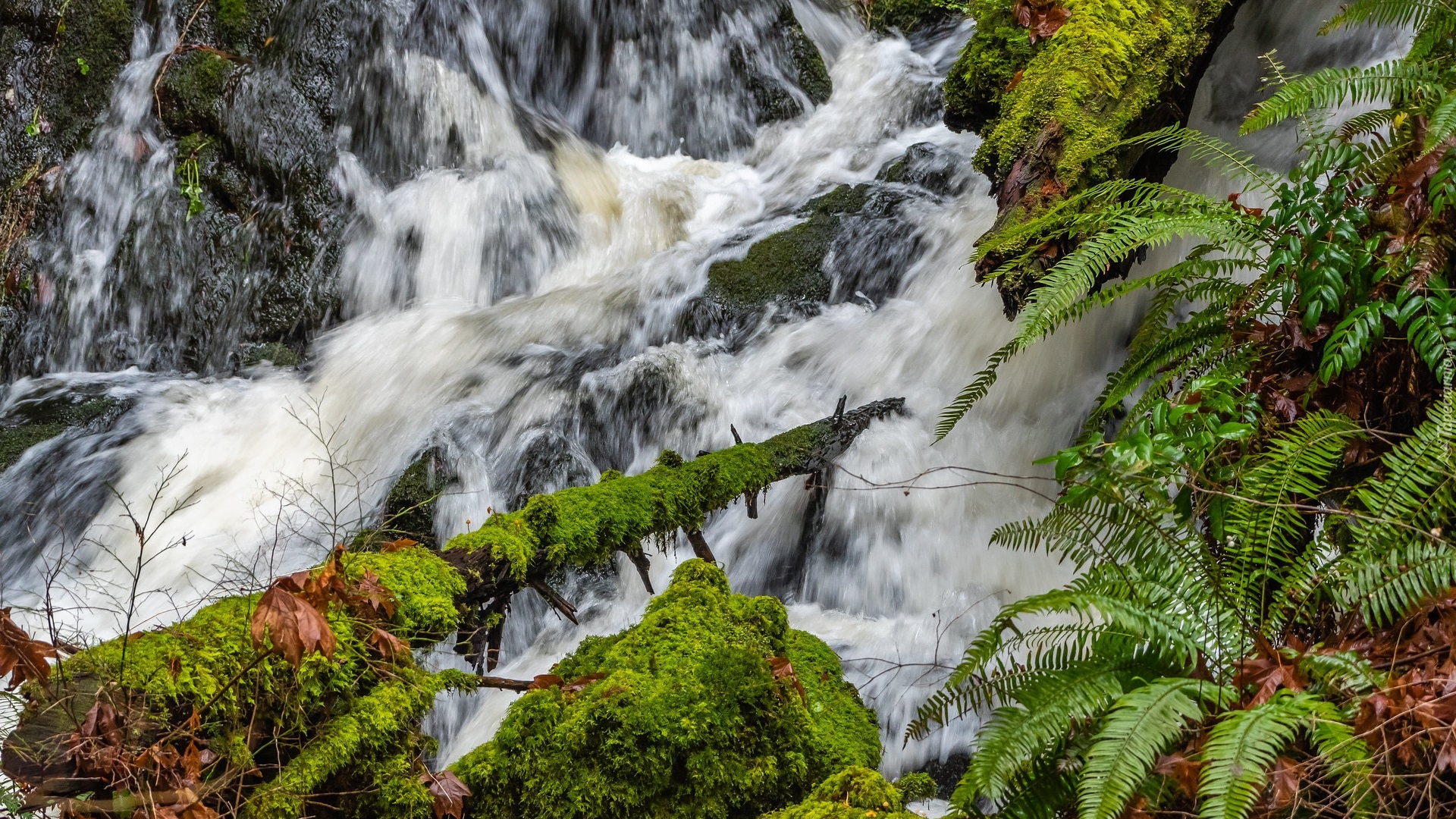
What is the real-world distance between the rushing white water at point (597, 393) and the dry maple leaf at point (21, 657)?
1.99 metres

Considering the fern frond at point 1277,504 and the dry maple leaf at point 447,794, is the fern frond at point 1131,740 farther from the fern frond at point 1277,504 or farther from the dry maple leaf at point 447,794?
the dry maple leaf at point 447,794

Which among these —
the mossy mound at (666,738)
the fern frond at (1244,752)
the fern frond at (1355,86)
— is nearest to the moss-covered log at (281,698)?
the mossy mound at (666,738)

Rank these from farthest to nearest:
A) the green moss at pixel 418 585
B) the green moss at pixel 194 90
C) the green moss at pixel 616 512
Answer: the green moss at pixel 194 90
the green moss at pixel 616 512
the green moss at pixel 418 585

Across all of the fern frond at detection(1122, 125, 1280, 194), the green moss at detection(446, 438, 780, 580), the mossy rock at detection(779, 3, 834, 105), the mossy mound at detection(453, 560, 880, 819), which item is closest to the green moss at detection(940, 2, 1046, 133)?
the fern frond at detection(1122, 125, 1280, 194)

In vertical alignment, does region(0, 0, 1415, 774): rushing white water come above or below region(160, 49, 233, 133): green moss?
below

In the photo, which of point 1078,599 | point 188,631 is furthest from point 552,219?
point 1078,599

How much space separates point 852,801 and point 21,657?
199cm

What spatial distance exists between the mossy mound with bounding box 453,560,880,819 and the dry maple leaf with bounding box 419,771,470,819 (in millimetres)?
84

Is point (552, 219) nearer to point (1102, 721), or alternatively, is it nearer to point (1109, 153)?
point (1109, 153)

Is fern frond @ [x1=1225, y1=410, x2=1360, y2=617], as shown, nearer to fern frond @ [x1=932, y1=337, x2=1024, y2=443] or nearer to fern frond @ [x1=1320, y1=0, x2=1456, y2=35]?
fern frond @ [x1=932, y1=337, x2=1024, y2=443]

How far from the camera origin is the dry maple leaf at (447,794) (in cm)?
247

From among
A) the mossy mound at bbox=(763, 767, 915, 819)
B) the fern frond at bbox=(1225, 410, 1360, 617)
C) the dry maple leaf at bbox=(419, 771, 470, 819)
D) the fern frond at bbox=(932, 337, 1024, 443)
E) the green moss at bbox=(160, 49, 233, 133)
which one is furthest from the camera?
the green moss at bbox=(160, 49, 233, 133)

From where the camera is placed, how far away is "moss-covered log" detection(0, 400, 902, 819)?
85.4 inches

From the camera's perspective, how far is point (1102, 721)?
2016 mm
